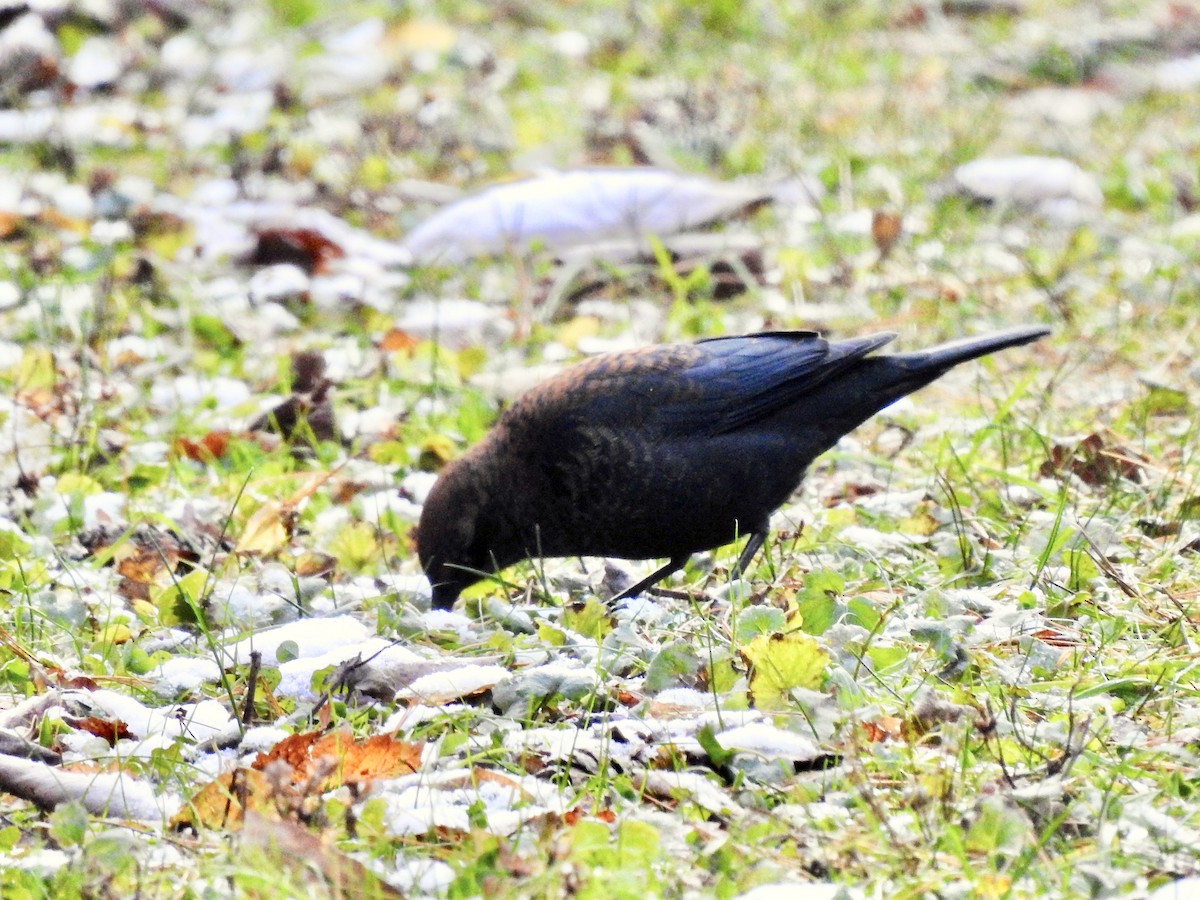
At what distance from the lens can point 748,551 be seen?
4664 millimetres

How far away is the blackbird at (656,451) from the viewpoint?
4.61m

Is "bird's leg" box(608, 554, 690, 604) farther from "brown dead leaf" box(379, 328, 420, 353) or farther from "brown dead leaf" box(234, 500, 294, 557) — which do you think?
"brown dead leaf" box(379, 328, 420, 353)

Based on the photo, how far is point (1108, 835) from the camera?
2801mm

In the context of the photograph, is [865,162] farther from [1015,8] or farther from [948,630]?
[948,630]

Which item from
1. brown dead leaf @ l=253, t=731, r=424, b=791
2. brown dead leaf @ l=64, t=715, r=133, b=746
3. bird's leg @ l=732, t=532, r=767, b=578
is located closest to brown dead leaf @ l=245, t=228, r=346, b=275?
bird's leg @ l=732, t=532, r=767, b=578

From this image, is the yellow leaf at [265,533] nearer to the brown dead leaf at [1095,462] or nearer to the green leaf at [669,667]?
the green leaf at [669,667]

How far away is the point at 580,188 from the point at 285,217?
131cm

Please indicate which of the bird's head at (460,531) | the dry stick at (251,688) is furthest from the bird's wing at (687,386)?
the dry stick at (251,688)

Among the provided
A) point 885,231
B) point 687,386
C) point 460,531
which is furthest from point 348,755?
point 885,231

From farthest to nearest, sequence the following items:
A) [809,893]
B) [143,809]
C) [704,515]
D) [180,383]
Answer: [180,383] < [704,515] < [143,809] < [809,893]

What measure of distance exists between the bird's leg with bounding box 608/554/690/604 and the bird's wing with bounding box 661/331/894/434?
15.1 inches

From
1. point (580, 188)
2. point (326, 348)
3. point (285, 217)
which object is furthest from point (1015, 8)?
point (326, 348)

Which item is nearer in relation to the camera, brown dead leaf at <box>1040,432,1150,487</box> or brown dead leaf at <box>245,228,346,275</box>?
brown dead leaf at <box>1040,432,1150,487</box>

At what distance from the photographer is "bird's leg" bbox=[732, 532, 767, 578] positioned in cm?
450
